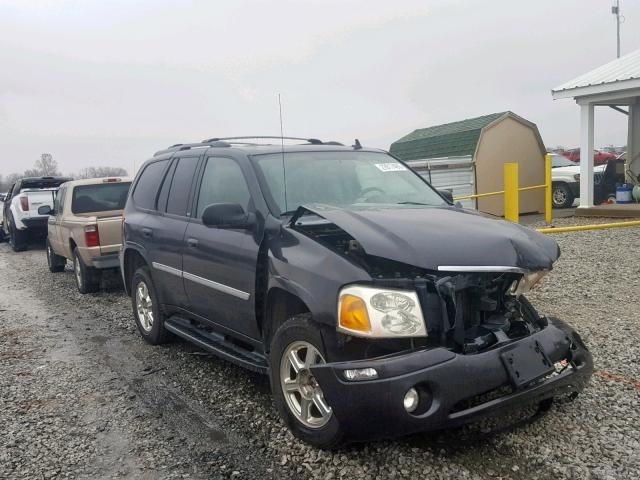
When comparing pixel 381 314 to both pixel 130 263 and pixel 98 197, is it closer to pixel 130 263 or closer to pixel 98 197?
pixel 130 263

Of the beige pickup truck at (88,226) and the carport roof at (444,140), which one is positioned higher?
the carport roof at (444,140)

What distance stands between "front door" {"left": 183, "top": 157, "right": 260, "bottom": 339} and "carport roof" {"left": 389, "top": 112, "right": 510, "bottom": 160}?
1265 cm

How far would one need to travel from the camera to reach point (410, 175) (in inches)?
198

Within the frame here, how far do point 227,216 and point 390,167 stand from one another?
5.44 feet

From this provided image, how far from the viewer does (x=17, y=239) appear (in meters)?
15.9

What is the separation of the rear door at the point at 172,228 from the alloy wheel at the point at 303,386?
5.75 feet

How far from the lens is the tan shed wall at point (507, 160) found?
16.4 metres

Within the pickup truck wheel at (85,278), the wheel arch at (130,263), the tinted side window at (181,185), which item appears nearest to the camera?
the tinted side window at (181,185)

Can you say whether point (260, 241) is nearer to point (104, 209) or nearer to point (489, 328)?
point (489, 328)

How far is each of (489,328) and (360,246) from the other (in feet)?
2.81

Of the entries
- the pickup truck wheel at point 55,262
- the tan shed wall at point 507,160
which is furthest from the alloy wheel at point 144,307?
the tan shed wall at point 507,160

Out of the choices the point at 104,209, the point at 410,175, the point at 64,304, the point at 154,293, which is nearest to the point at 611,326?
the point at 410,175

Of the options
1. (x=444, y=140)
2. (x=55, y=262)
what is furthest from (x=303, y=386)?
(x=444, y=140)

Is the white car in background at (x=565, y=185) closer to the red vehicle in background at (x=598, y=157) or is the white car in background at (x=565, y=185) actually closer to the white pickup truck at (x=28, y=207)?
the red vehicle in background at (x=598, y=157)
